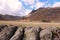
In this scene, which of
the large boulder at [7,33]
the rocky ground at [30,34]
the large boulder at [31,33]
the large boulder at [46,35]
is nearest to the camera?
the large boulder at [46,35]

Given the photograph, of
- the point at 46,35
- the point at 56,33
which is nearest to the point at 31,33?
the point at 46,35

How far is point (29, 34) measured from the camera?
22.4 metres

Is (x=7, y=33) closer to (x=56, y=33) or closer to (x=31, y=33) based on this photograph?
(x=31, y=33)

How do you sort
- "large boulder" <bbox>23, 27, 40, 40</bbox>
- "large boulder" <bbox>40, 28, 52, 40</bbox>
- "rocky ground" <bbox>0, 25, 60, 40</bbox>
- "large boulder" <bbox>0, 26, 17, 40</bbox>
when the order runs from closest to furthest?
"large boulder" <bbox>40, 28, 52, 40</bbox>
"rocky ground" <bbox>0, 25, 60, 40</bbox>
"large boulder" <bbox>23, 27, 40, 40</bbox>
"large boulder" <bbox>0, 26, 17, 40</bbox>

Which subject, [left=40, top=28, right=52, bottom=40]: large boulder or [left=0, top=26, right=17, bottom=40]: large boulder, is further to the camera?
[left=0, top=26, right=17, bottom=40]: large boulder

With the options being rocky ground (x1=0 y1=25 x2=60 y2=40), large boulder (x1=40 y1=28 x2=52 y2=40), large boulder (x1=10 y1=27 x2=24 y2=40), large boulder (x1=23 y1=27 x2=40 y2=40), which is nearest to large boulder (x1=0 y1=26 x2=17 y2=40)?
rocky ground (x1=0 y1=25 x2=60 y2=40)

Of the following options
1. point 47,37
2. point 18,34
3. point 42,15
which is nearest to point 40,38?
point 47,37

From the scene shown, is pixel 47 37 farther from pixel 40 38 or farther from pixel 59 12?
pixel 59 12

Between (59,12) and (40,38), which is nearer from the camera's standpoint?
(40,38)

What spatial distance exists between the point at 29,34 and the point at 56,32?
2891mm

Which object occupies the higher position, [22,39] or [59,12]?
[59,12]

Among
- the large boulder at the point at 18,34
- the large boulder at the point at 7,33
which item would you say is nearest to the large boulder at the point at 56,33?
the large boulder at the point at 18,34

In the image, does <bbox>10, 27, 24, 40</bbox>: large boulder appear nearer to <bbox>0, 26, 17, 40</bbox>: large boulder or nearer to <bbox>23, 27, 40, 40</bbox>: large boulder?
<bbox>23, 27, 40, 40</bbox>: large boulder

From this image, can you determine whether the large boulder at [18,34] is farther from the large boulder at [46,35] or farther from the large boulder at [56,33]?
the large boulder at [56,33]
